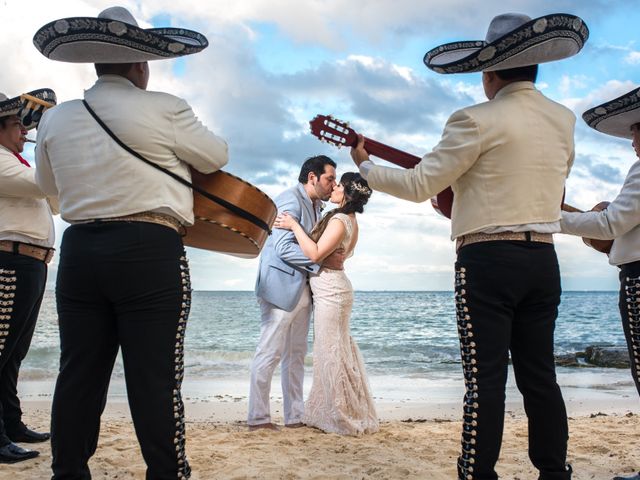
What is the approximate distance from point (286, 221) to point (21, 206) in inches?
75.8

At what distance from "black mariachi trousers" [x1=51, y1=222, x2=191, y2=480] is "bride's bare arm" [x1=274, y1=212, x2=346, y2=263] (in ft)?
8.28

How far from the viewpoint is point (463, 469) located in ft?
8.80

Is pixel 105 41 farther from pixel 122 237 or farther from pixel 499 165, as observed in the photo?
pixel 499 165

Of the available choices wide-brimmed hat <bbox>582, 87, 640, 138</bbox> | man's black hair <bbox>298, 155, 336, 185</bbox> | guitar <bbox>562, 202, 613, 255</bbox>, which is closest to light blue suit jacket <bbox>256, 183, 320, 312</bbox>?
man's black hair <bbox>298, 155, 336, 185</bbox>

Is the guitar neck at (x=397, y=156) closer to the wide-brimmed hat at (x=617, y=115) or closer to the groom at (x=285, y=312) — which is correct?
the wide-brimmed hat at (x=617, y=115)

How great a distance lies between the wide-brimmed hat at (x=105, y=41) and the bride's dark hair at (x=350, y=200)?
8.69ft

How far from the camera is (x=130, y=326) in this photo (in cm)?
250

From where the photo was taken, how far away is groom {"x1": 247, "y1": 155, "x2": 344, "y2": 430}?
5.18 m

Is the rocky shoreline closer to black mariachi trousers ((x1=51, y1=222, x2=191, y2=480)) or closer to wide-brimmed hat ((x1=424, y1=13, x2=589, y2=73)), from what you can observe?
wide-brimmed hat ((x1=424, y1=13, x2=589, y2=73))

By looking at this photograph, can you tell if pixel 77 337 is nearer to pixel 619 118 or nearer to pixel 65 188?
pixel 65 188

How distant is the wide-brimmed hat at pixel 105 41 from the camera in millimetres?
2535

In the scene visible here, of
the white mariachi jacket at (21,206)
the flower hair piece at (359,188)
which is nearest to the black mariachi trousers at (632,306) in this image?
the flower hair piece at (359,188)

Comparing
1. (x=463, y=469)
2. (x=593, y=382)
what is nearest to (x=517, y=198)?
(x=463, y=469)

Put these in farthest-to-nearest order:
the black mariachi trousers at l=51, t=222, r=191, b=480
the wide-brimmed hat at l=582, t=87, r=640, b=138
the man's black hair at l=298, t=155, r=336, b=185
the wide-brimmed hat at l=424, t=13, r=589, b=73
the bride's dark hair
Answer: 1. the man's black hair at l=298, t=155, r=336, b=185
2. the bride's dark hair
3. the wide-brimmed hat at l=582, t=87, r=640, b=138
4. the wide-brimmed hat at l=424, t=13, r=589, b=73
5. the black mariachi trousers at l=51, t=222, r=191, b=480
